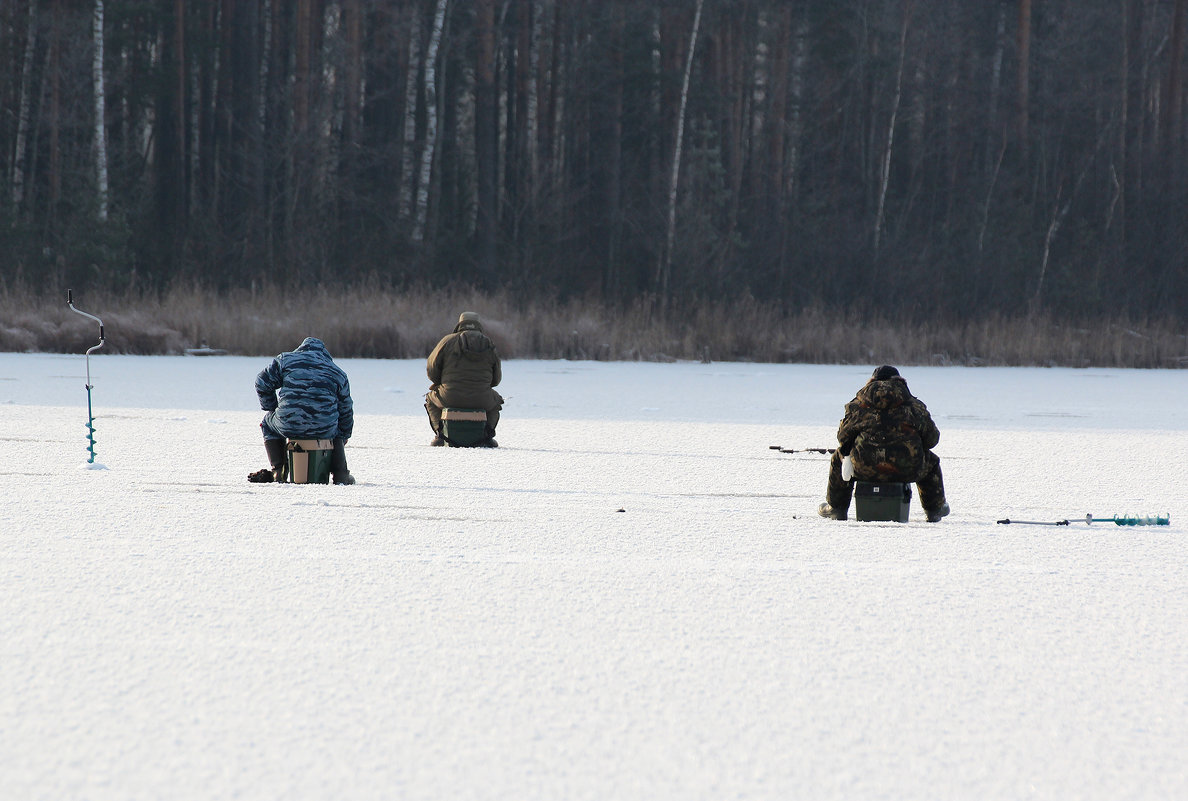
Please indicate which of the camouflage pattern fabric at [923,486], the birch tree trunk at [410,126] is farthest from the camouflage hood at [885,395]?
the birch tree trunk at [410,126]

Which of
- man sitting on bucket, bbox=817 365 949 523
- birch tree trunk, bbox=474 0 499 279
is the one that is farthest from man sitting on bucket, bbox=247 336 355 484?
birch tree trunk, bbox=474 0 499 279

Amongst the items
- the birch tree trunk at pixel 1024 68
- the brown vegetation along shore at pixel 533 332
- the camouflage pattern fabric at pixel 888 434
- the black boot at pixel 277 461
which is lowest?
the black boot at pixel 277 461

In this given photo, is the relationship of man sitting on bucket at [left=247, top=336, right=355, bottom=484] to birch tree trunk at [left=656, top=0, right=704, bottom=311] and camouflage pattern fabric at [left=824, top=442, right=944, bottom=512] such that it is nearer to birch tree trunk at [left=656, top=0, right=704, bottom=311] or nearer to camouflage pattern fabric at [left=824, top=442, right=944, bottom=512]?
camouflage pattern fabric at [left=824, top=442, right=944, bottom=512]

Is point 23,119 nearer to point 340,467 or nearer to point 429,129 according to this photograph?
point 429,129

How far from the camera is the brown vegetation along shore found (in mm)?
22297

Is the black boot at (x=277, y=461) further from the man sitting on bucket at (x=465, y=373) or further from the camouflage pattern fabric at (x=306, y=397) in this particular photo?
the man sitting on bucket at (x=465, y=373)

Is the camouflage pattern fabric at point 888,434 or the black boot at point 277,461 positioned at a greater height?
the camouflage pattern fabric at point 888,434

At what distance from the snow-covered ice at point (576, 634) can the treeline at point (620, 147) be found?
2455cm

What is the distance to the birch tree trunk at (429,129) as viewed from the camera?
109 feet

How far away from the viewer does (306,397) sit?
25.2ft

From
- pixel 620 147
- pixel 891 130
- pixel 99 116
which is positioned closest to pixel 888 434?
pixel 99 116

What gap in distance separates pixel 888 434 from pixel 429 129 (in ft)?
93.7

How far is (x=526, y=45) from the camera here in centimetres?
3716

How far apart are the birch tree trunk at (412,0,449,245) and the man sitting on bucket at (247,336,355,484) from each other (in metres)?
26.3
